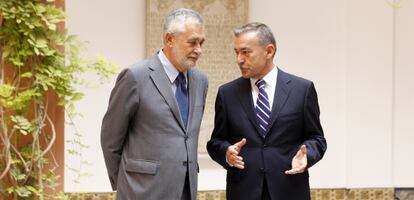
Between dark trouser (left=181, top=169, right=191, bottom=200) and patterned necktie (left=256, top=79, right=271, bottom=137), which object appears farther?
patterned necktie (left=256, top=79, right=271, bottom=137)

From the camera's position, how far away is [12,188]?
357 cm

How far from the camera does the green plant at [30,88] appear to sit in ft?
11.5

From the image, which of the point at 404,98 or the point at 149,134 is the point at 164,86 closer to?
the point at 149,134

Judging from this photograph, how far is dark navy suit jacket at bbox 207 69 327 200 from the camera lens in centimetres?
365

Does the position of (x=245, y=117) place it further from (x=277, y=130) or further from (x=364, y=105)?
(x=364, y=105)

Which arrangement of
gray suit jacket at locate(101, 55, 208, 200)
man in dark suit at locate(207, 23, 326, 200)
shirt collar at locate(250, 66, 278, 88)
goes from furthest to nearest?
1. shirt collar at locate(250, 66, 278, 88)
2. man in dark suit at locate(207, 23, 326, 200)
3. gray suit jacket at locate(101, 55, 208, 200)

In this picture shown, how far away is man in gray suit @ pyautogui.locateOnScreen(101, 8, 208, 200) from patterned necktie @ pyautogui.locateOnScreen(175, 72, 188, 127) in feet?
0.04

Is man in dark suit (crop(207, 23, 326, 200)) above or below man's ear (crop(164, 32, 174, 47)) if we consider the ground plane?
below

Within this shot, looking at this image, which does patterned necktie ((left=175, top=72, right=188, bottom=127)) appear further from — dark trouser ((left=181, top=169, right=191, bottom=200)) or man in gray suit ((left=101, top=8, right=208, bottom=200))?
dark trouser ((left=181, top=169, right=191, bottom=200))

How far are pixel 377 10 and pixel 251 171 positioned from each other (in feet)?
10.2

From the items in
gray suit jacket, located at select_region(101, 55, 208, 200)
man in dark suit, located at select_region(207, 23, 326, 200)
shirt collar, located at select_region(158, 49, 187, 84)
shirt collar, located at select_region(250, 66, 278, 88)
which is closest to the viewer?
gray suit jacket, located at select_region(101, 55, 208, 200)

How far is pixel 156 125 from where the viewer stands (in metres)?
3.40

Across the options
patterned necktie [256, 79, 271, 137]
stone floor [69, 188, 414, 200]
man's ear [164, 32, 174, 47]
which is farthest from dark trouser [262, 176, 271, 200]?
stone floor [69, 188, 414, 200]

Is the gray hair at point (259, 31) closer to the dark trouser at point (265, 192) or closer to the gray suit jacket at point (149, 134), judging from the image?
the gray suit jacket at point (149, 134)
